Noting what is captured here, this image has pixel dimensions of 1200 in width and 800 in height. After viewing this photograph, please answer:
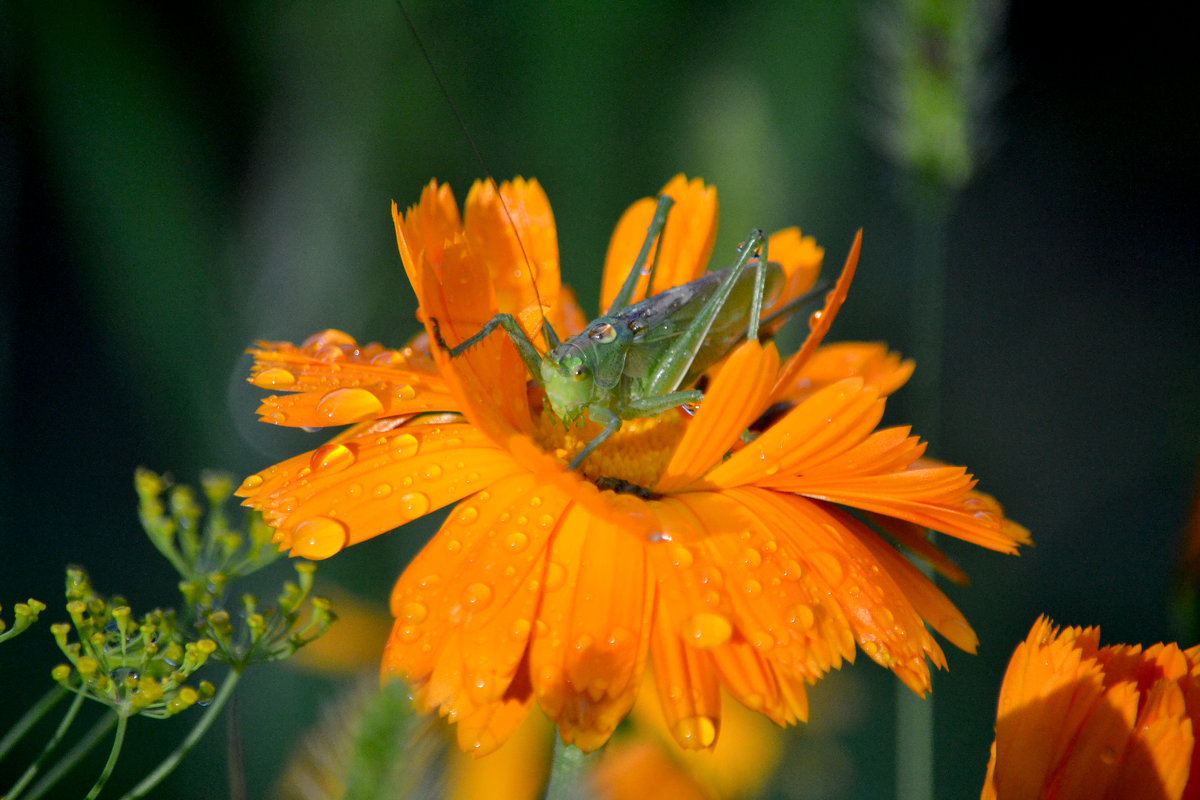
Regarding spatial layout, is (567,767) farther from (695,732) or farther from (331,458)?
(331,458)

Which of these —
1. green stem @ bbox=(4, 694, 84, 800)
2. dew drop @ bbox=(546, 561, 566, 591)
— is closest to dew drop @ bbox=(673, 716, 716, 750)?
dew drop @ bbox=(546, 561, 566, 591)

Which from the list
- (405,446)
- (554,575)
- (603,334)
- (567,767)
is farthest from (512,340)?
(567,767)

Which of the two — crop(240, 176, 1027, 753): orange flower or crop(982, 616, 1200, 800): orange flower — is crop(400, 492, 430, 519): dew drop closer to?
crop(240, 176, 1027, 753): orange flower

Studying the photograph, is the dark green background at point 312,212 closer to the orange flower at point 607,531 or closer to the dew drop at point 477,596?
the orange flower at point 607,531

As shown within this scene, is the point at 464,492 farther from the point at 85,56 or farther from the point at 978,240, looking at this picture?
the point at 978,240

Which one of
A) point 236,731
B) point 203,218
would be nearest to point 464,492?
point 236,731
